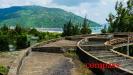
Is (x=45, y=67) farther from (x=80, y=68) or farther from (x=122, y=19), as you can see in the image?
(x=122, y=19)

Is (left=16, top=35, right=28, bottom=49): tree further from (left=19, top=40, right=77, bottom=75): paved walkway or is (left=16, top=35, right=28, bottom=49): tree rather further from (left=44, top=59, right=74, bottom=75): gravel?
(left=44, top=59, right=74, bottom=75): gravel

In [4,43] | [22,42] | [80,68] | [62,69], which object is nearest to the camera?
[62,69]

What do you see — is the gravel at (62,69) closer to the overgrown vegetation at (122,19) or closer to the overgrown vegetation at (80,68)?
the overgrown vegetation at (80,68)

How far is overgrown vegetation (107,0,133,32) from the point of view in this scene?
80938mm

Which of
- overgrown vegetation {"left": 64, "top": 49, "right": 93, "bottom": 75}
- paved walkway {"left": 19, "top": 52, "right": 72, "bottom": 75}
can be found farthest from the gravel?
overgrown vegetation {"left": 64, "top": 49, "right": 93, "bottom": 75}

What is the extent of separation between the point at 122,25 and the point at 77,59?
57783 mm

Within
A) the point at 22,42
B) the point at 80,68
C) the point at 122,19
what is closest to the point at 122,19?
the point at 122,19

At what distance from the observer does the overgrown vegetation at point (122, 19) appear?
80938 mm

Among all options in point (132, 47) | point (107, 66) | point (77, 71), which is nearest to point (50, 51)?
point (77, 71)

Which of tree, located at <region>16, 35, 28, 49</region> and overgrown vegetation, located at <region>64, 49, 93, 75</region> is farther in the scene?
tree, located at <region>16, 35, 28, 49</region>

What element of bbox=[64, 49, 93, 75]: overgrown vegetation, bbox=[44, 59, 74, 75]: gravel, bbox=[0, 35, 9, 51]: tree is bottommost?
bbox=[0, 35, 9, 51]: tree

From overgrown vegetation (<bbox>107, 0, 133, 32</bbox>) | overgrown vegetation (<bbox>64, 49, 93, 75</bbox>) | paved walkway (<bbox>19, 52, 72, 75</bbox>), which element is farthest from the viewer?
overgrown vegetation (<bbox>107, 0, 133, 32</bbox>)

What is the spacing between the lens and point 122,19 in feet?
275

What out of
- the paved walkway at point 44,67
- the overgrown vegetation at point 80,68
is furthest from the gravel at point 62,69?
the overgrown vegetation at point 80,68
